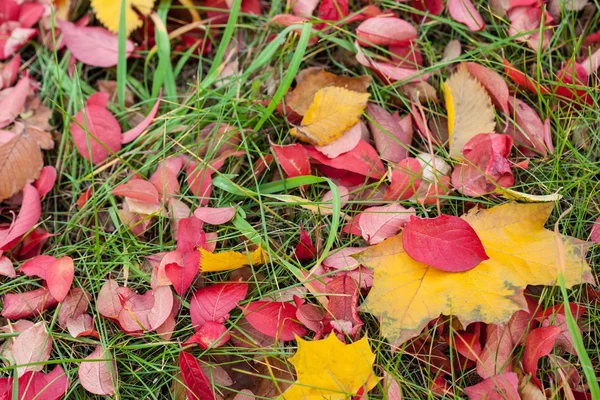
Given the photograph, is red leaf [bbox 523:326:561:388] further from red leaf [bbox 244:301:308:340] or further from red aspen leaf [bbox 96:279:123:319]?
red aspen leaf [bbox 96:279:123:319]

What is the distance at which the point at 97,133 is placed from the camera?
61.4 inches

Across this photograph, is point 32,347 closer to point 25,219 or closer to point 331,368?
point 25,219

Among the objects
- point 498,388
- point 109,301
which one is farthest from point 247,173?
point 498,388

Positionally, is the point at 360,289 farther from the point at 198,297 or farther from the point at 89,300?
the point at 89,300

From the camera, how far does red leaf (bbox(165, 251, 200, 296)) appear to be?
1.32 metres

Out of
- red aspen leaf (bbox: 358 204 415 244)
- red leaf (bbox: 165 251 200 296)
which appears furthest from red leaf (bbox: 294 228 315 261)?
red leaf (bbox: 165 251 200 296)

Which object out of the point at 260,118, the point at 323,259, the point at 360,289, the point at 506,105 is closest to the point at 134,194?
the point at 260,118

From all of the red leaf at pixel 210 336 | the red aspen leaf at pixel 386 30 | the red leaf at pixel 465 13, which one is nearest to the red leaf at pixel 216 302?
the red leaf at pixel 210 336

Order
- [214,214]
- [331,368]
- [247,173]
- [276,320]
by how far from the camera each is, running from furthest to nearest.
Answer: [247,173], [214,214], [276,320], [331,368]

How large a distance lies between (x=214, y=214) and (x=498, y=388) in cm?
76

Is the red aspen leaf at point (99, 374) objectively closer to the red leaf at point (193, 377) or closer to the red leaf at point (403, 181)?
the red leaf at point (193, 377)

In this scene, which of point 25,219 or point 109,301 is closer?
point 109,301

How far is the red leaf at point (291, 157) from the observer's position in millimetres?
1434

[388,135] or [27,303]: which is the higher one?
[388,135]
